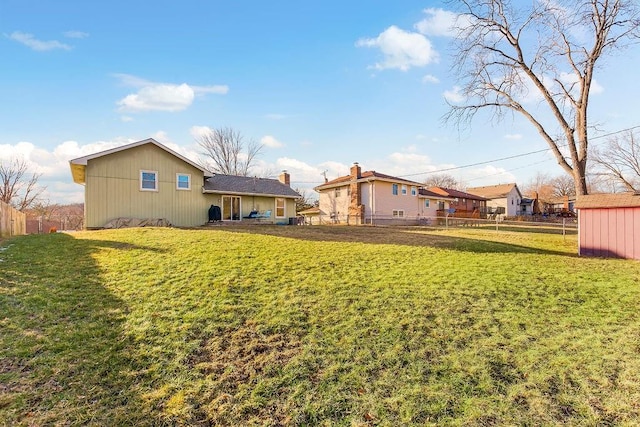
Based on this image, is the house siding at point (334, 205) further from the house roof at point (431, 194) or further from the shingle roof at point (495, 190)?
the shingle roof at point (495, 190)

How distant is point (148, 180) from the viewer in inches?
641

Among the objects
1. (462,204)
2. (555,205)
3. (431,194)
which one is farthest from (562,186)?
(431,194)

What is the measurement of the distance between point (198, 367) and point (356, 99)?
16434 mm

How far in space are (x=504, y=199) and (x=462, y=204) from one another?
11.6 meters

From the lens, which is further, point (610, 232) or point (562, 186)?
point (562, 186)

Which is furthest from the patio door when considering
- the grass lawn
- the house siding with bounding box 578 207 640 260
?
the house siding with bounding box 578 207 640 260

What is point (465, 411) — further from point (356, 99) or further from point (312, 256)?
point (356, 99)

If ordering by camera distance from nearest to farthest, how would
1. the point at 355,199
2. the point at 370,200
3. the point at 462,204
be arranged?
the point at 370,200 → the point at 355,199 → the point at 462,204

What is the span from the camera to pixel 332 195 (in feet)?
101

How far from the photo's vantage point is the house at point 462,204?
3728cm

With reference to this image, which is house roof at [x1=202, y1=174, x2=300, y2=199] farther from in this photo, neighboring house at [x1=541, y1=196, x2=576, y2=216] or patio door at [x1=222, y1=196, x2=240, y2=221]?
neighboring house at [x1=541, y1=196, x2=576, y2=216]

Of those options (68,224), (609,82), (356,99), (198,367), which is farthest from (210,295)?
(68,224)

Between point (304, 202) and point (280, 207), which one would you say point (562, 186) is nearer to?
point (304, 202)

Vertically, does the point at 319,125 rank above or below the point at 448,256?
above
